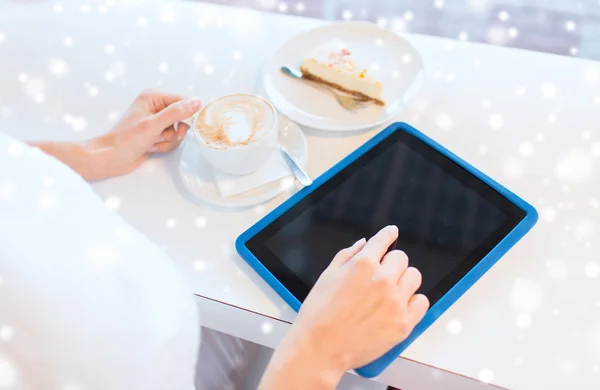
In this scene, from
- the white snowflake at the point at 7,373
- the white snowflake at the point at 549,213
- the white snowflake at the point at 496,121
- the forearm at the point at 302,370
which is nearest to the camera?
the white snowflake at the point at 7,373

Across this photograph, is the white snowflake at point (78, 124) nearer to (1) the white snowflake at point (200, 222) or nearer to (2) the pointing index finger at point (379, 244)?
(1) the white snowflake at point (200, 222)

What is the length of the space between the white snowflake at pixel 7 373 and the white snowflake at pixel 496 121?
26.4 inches

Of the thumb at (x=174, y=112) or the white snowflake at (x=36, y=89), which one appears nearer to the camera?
the thumb at (x=174, y=112)

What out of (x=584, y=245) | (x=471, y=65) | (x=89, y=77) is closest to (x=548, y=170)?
(x=584, y=245)

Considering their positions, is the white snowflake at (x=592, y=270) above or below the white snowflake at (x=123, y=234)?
above

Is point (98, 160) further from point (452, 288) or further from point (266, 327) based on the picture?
point (452, 288)

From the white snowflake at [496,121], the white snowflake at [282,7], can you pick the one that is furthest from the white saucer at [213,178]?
the white snowflake at [282,7]

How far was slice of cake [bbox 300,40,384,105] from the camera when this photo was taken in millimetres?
857

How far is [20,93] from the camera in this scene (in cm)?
94

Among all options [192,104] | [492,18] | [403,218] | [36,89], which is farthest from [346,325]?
[492,18]

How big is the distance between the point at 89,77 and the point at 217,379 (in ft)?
1.74

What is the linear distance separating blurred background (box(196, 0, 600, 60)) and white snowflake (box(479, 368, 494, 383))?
1336 mm

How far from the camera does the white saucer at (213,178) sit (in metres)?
0.77

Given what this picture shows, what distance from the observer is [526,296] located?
66 cm
